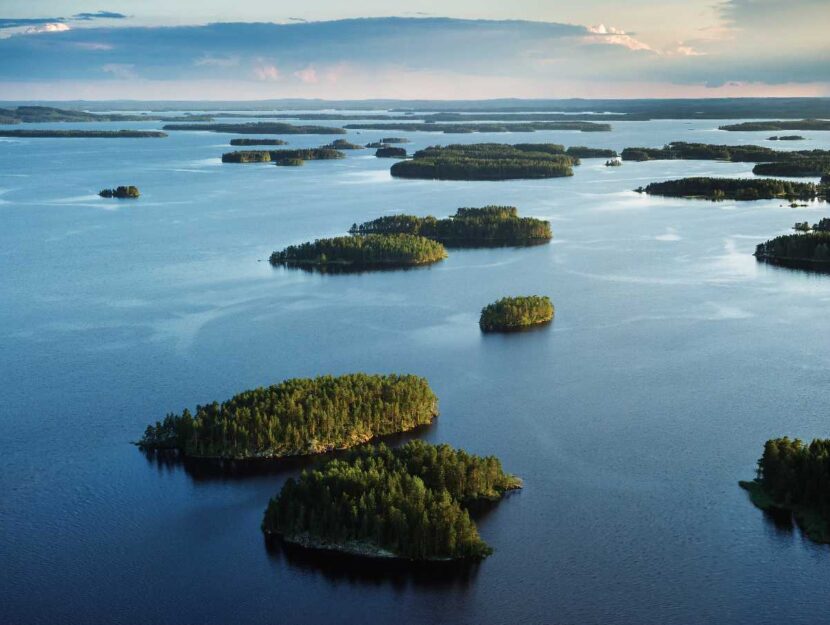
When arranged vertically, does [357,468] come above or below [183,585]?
above

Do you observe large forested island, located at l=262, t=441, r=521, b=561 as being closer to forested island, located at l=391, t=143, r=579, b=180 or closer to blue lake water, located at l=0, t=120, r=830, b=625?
blue lake water, located at l=0, t=120, r=830, b=625

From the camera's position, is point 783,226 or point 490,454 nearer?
point 490,454

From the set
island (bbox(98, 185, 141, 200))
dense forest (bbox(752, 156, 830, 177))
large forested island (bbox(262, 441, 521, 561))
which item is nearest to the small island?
large forested island (bbox(262, 441, 521, 561))

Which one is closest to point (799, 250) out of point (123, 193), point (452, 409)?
point (452, 409)

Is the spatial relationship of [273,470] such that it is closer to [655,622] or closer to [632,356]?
[655,622]

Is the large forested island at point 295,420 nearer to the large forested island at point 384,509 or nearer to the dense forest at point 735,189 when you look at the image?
the large forested island at point 384,509

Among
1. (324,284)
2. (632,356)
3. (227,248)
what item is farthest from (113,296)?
(632,356)

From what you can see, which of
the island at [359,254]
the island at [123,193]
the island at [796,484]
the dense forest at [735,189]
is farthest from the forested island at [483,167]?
the island at [796,484]
